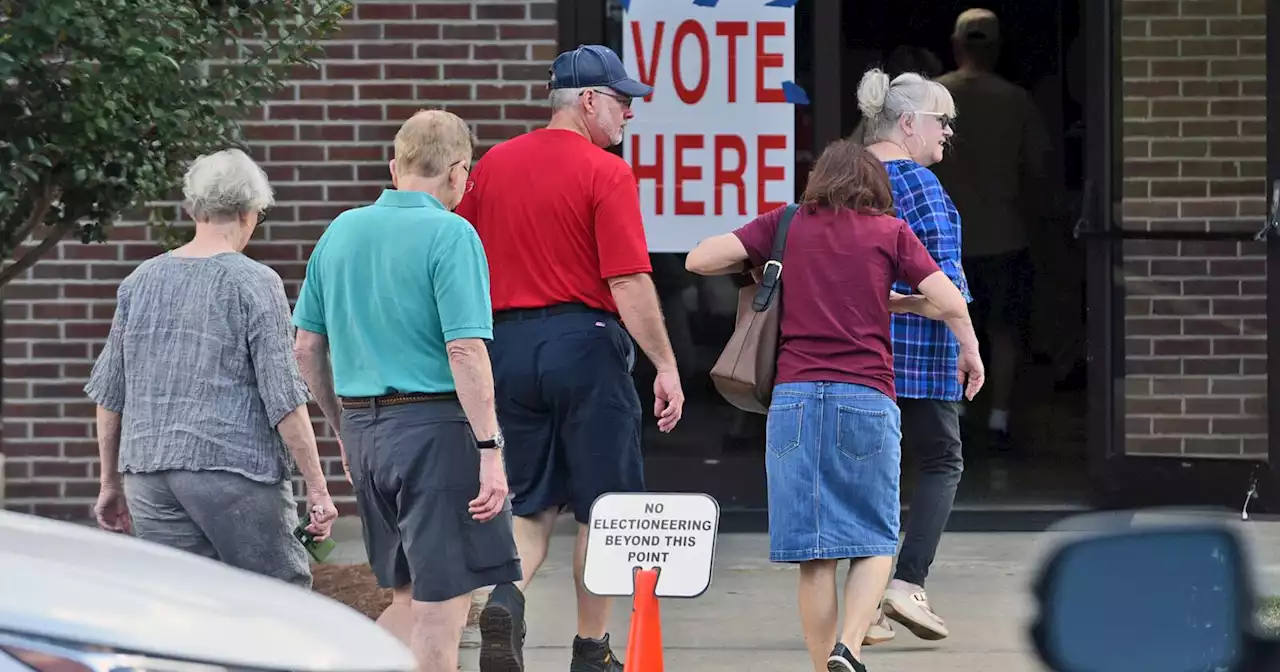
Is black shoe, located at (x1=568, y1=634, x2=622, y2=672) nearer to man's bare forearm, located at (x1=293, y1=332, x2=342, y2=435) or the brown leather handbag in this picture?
the brown leather handbag

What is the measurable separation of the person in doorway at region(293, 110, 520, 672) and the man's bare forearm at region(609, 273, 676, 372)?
32.8 inches

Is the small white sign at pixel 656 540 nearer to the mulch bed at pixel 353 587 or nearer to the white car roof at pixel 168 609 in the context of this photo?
the white car roof at pixel 168 609

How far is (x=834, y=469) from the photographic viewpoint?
5.23 m

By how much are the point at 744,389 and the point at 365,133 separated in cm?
339

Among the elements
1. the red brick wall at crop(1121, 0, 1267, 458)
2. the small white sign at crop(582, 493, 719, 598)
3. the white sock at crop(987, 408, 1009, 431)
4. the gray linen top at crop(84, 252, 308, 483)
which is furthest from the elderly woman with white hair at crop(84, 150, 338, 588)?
the red brick wall at crop(1121, 0, 1267, 458)

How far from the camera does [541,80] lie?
817cm

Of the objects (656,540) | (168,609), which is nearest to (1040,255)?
(656,540)

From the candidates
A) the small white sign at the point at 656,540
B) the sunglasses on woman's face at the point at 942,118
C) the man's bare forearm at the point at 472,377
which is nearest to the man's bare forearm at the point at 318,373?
the man's bare forearm at the point at 472,377

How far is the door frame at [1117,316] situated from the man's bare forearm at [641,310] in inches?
140

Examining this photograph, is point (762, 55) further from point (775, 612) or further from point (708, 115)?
point (775, 612)

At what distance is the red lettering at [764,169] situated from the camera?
8.23m

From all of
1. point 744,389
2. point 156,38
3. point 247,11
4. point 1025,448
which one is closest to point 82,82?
point 156,38

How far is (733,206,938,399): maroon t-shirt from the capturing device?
5215 mm

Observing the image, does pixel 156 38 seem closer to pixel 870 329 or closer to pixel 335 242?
pixel 335 242
